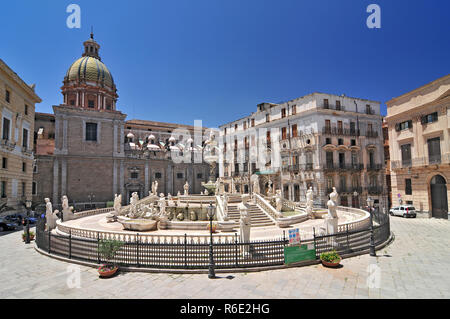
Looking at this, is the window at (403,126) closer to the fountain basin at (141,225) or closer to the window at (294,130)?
the window at (294,130)

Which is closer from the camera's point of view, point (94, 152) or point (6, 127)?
point (6, 127)

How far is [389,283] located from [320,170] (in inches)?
886

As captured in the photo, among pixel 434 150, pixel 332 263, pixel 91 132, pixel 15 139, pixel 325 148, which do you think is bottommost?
pixel 332 263

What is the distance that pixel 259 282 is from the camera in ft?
26.0

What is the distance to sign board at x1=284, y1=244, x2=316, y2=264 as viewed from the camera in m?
9.21

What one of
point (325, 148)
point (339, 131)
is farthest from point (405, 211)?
point (339, 131)

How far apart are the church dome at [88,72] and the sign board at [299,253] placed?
138 feet

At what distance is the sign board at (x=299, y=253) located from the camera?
30.2 feet

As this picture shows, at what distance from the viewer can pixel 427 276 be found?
321 inches

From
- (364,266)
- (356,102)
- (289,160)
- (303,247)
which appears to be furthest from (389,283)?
(356,102)

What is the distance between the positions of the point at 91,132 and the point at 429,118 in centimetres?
4160

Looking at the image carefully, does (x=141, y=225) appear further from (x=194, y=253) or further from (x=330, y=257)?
(x=330, y=257)

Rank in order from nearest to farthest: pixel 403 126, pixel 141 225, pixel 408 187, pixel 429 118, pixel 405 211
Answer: pixel 141 225 → pixel 429 118 → pixel 405 211 → pixel 408 187 → pixel 403 126

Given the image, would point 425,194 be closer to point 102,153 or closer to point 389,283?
point 389,283
